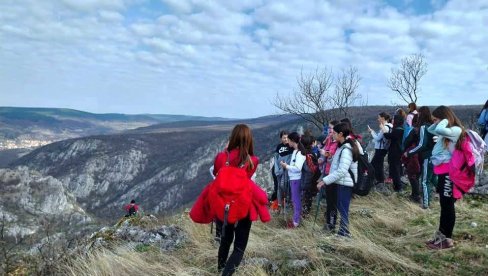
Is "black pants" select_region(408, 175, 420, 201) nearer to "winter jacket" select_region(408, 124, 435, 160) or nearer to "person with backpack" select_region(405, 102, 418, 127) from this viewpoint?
"person with backpack" select_region(405, 102, 418, 127)

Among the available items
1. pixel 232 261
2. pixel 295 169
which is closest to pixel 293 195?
pixel 295 169

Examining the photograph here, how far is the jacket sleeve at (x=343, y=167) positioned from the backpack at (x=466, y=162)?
120 centimetres

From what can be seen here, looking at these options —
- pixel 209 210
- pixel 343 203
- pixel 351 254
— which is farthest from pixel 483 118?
pixel 209 210

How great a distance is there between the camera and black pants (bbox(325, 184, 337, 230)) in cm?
597

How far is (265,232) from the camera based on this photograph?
6.71 metres

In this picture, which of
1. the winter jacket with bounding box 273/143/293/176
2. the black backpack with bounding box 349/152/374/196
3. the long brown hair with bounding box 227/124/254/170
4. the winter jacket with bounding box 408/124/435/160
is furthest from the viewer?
the winter jacket with bounding box 273/143/293/176

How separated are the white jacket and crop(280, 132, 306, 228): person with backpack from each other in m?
1.59

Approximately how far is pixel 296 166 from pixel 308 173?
1.63 feet

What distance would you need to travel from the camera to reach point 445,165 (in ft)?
15.4

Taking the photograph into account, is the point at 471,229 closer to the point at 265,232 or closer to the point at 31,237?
the point at 265,232

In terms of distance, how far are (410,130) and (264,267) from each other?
4807 mm

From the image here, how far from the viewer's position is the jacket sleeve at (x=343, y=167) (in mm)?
5203

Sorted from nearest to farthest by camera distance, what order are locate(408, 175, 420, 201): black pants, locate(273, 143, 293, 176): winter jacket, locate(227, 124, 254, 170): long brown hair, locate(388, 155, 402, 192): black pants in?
locate(227, 124, 254, 170): long brown hair → locate(273, 143, 293, 176): winter jacket → locate(408, 175, 420, 201): black pants → locate(388, 155, 402, 192): black pants

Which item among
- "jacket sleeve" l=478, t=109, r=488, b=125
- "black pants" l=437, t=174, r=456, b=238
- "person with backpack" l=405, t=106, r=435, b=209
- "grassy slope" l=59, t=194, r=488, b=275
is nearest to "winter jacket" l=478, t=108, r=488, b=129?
"jacket sleeve" l=478, t=109, r=488, b=125
